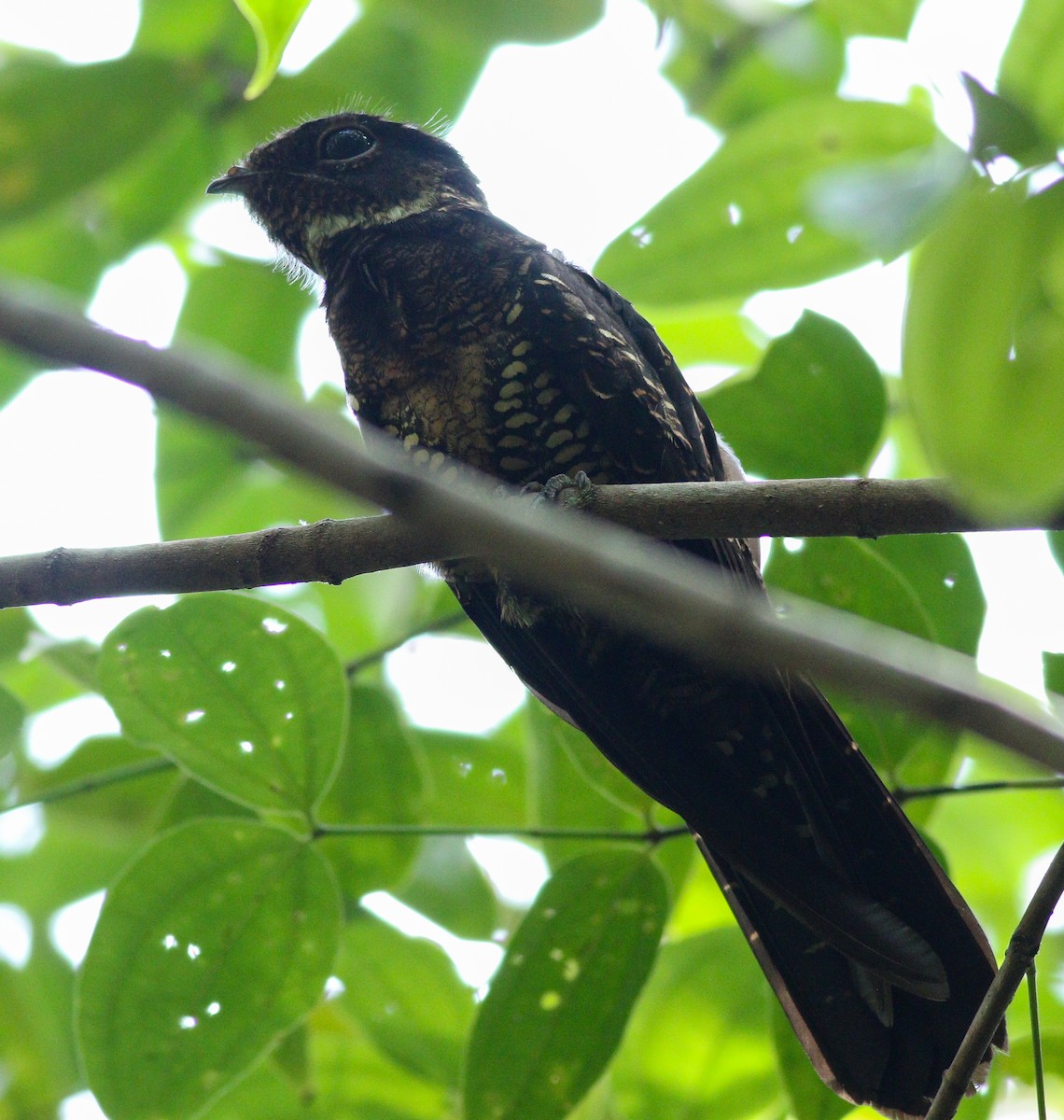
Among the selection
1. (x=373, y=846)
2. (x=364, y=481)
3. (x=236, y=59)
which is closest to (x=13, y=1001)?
(x=373, y=846)

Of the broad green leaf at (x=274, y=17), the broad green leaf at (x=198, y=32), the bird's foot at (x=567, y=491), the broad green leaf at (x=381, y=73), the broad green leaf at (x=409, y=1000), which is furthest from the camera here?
the broad green leaf at (x=381, y=73)

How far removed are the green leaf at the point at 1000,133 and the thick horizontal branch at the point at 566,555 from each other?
334 mm

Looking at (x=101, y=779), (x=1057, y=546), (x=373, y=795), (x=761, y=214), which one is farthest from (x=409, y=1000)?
(x=761, y=214)

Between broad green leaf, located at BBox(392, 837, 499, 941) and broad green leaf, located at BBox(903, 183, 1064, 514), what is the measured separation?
2.20 metres

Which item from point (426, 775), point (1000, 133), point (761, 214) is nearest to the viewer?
point (1000, 133)

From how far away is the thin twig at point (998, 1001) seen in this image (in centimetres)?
161

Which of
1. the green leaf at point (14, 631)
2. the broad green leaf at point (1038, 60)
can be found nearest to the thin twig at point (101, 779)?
the green leaf at point (14, 631)

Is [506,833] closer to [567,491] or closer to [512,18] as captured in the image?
[567,491]

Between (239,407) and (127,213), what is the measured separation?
100 inches

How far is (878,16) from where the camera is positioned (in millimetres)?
2016

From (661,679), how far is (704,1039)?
0.72 meters

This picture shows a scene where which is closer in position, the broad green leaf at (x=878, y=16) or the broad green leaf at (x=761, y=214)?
the broad green leaf at (x=878, y=16)

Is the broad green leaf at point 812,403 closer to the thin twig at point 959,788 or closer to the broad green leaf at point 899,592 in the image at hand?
the broad green leaf at point 899,592

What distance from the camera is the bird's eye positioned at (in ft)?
11.0
